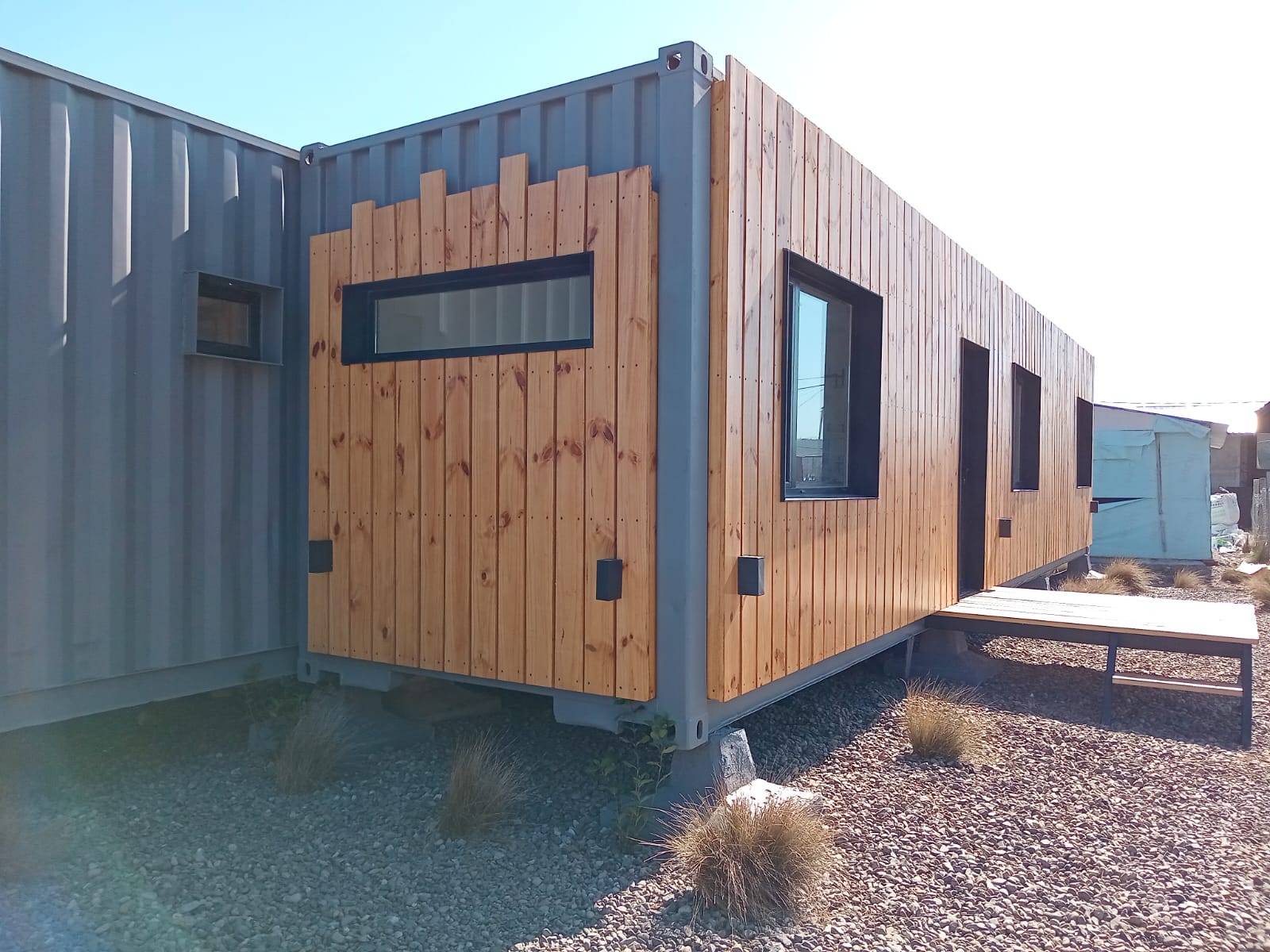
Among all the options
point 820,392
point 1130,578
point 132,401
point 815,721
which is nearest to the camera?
point 132,401

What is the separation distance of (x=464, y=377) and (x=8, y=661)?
2.19 meters

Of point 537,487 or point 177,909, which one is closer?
point 177,909

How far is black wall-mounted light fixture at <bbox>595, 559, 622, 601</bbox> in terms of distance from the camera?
12.7 ft

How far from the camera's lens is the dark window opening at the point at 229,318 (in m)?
4.75

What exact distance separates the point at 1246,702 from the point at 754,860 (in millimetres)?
3906

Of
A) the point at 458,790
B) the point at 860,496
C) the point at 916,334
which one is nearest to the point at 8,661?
the point at 458,790

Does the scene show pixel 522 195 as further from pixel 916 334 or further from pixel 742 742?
pixel 916 334

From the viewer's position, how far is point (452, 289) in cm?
461

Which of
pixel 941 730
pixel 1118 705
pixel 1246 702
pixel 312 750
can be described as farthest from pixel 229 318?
pixel 1246 702

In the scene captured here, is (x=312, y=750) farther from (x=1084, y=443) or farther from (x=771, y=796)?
(x=1084, y=443)

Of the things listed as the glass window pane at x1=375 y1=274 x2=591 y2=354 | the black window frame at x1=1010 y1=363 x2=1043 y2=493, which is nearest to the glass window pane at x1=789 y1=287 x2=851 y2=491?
the glass window pane at x1=375 y1=274 x2=591 y2=354

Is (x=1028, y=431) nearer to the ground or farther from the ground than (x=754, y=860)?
farther from the ground

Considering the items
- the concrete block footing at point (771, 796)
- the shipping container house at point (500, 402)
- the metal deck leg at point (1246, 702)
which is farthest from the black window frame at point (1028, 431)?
the concrete block footing at point (771, 796)

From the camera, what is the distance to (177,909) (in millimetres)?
3125
